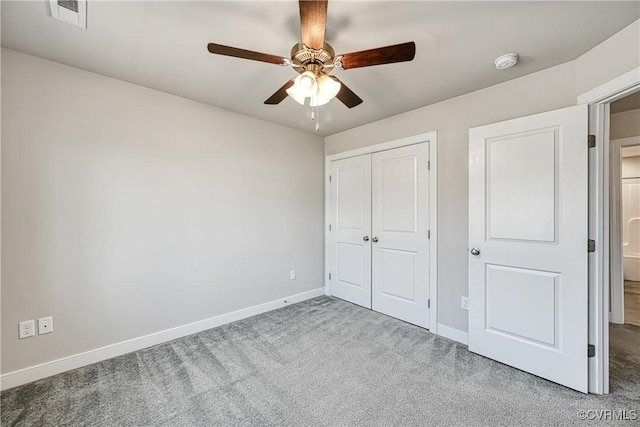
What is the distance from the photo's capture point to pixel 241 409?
168 centimetres

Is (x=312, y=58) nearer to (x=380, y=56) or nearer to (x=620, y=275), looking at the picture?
(x=380, y=56)

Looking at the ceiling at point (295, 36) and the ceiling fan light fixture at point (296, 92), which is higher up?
the ceiling at point (295, 36)

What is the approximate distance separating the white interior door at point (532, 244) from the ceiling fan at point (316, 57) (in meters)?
1.34

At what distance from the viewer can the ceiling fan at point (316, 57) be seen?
127 centimetres

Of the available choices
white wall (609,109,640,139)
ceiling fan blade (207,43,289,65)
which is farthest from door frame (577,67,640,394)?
ceiling fan blade (207,43,289,65)

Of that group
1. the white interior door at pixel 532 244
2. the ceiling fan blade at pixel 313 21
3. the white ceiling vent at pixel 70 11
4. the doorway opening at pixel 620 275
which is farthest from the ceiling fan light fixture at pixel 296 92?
the doorway opening at pixel 620 275

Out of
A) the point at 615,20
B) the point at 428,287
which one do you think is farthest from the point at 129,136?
the point at 615,20

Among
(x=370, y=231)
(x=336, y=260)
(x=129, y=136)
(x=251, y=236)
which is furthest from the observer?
(x=336, y=260)

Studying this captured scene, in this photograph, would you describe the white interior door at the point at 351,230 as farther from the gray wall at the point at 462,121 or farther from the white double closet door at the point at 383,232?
the gray wall at the point at 462,121

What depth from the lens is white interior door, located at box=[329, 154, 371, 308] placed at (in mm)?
3420

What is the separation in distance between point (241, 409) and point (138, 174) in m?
2.08

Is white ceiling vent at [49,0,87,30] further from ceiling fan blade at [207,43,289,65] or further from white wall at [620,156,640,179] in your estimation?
white wall at [620,156,640,179]

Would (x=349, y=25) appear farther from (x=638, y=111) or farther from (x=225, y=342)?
(x=638, y=111)

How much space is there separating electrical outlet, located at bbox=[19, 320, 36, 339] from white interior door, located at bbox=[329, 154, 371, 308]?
298 cm
